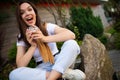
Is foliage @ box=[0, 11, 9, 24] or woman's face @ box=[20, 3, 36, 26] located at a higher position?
woman's face @ box=[20, 3, 36, 26]

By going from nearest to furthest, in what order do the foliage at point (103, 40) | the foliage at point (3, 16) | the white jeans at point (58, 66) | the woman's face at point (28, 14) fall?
the white jeans at point (58, 66) → the woman's face at point (28, 14) → the foliage at point (3, 16) → the foliage at point (103, 40)

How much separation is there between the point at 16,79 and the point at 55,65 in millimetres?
534

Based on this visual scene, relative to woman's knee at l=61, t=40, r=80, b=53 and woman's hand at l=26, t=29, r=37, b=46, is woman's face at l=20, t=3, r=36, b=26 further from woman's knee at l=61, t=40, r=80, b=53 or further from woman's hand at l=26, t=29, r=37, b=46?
woman's knee at l=61, t=40, r=80, b=53

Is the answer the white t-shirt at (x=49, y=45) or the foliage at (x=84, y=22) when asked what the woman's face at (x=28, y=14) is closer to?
the white t-shirt at (x=49, y=45)

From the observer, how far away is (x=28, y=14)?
4289 mm

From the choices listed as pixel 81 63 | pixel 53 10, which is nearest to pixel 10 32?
pixel 53 10

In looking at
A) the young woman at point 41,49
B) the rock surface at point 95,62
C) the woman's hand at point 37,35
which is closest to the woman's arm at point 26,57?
the young woman at point 41,49

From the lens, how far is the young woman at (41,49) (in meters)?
3.99

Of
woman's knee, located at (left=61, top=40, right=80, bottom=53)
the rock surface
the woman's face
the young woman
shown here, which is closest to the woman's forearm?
the young woman

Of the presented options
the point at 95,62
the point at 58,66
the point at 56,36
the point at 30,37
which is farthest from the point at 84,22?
the point at 58,66

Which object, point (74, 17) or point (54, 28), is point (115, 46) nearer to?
point (74, 17)

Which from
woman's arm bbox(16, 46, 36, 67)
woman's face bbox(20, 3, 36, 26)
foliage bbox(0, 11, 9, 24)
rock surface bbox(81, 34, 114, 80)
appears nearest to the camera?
woman's arm bbox(16, 46, 36, 67)

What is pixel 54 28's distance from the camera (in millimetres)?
4426

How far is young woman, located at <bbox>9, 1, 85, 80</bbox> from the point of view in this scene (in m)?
3.99
